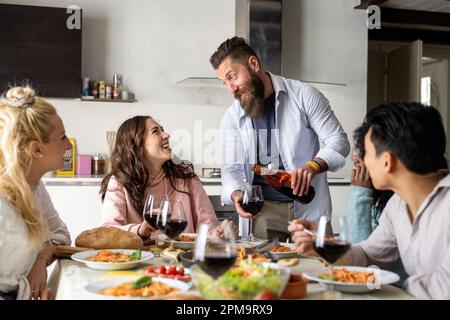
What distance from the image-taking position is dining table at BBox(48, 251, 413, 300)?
49.4 inches

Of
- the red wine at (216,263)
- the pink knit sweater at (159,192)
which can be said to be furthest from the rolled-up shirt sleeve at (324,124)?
the red wine at (216,263)

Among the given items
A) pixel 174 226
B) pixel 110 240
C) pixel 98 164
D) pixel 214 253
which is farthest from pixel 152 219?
pixel 98 164

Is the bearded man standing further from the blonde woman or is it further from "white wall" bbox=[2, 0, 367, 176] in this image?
"white wall" bbox=[2, 0, 367, 176]

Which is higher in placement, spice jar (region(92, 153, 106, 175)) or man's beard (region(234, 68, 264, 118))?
man's beard (region(234, 68, 264, 118))

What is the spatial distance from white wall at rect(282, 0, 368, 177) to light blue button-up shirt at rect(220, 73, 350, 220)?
7.58 ft

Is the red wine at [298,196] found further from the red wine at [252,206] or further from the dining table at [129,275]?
the dining table at [129,275]

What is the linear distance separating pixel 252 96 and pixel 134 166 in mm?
724

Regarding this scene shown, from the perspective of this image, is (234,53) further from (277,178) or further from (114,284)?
(114,284)

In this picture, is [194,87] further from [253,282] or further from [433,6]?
[253,282]

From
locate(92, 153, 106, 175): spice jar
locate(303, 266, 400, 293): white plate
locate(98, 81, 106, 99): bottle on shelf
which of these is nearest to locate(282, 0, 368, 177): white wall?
locate(98, 81, 106, 99): bottle on shelf

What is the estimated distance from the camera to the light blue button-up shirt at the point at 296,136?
9.20ft

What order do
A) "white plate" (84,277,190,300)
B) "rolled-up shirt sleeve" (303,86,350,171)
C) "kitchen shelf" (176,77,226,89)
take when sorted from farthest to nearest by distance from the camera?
"kitchen shelf" (176,77,226,89)
"rolled-up shirt sleeve" (303,86,350,171)
"white plate" (84,277,190,300)

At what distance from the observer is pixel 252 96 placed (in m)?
2.84

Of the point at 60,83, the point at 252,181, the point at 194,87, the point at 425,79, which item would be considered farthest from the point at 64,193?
the point at 425,79
